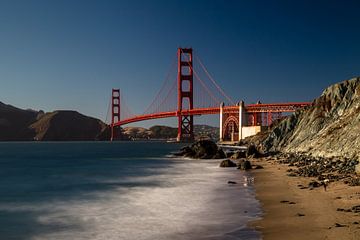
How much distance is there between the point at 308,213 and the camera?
1184 cm

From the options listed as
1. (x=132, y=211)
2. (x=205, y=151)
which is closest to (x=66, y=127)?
(x=205, y=151)

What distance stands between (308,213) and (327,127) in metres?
26.5

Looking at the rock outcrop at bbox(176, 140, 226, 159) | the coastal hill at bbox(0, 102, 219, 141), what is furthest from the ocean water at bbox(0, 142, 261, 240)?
the coastal hill at bbox(0, 102, 219, 141)

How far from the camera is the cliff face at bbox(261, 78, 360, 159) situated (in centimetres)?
2933

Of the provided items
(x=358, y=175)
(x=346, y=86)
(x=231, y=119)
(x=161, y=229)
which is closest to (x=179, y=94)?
(x=231, y=119)

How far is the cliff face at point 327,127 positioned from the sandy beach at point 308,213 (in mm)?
10472

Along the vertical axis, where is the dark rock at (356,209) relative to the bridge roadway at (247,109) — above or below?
below

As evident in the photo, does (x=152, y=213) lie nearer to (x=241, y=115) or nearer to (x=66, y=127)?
(x=241, y=115)

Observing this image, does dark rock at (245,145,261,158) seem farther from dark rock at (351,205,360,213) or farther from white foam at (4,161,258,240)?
dark rock at (351,205,360,213)

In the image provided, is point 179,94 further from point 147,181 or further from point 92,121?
point 92,121

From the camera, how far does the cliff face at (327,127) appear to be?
2933 centimetres

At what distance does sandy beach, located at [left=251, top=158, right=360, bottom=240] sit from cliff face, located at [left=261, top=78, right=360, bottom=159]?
10.5 metres

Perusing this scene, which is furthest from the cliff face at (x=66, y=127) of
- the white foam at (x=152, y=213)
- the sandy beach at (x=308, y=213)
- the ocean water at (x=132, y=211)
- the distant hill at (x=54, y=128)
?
the sandy beach at (x=308, y=213)

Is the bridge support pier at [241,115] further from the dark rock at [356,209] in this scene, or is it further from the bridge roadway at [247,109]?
the dark rock at [356,209]
